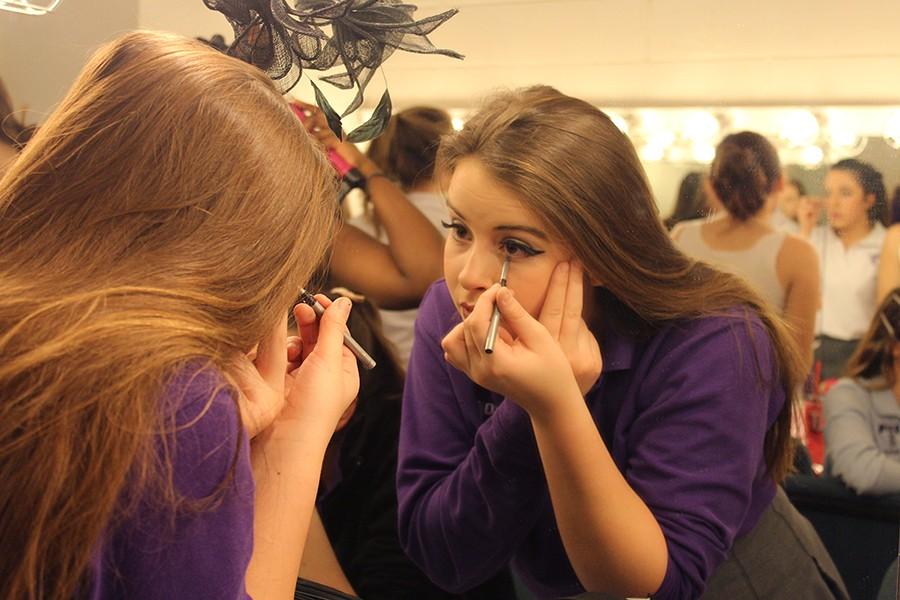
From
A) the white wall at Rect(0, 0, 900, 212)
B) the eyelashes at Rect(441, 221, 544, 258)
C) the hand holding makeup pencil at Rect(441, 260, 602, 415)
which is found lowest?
the hand holding makeup pencil at Rect(441, 260, 602, 415)

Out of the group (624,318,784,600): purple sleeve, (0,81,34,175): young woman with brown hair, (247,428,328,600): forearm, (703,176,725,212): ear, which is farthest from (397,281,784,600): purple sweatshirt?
(0,81,34,175): young woman with brown hair

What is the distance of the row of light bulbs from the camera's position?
832 mm

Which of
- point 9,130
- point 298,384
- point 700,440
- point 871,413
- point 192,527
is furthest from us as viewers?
point 9,130

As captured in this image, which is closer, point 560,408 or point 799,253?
point 560,408

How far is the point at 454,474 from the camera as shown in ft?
2.70

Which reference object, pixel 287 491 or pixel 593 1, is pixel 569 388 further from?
pixel 593 1

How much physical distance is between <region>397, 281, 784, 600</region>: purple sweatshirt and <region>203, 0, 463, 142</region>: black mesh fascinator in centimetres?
25

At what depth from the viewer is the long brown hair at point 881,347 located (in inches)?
33.8

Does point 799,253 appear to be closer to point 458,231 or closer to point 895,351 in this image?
point 895,351

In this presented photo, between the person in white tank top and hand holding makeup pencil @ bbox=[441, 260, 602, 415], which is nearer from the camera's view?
hand holding makeup pencil @ bbox=[441, 260, 602, 415]

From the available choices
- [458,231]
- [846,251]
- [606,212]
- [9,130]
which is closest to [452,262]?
[458,231]

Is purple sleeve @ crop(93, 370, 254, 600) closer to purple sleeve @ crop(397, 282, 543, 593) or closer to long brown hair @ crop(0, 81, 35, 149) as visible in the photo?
purple sleeve @ crop(397, 282, 543, 593)

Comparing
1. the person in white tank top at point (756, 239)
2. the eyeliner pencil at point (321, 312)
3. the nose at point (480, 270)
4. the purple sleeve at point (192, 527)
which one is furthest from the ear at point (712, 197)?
the purple sleeve at point (192, 527)

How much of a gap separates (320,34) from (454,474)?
0.39 m
